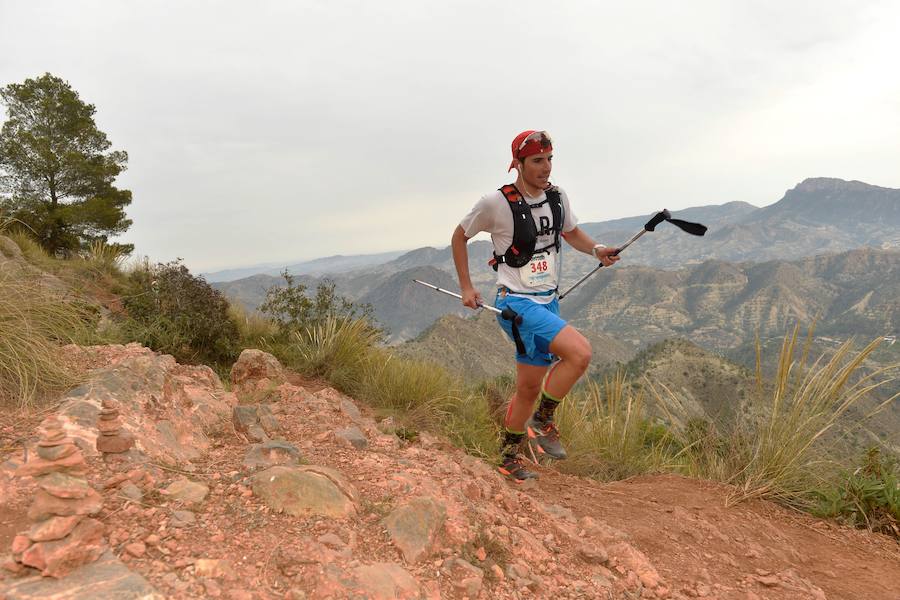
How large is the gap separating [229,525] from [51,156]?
18126 millimetres

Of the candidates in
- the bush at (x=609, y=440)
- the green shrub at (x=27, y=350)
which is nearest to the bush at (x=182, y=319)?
the green shrub at (x=27, y=350)

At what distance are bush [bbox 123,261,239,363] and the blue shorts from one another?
13.9ft

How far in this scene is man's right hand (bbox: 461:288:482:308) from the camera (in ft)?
11.8

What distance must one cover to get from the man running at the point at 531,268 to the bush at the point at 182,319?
3.98m

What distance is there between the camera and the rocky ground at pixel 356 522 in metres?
1.73

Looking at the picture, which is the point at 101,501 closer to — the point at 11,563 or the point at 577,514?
the point at 11,563

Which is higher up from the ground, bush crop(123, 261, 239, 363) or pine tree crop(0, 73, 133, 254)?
pine tree crop(0, 73, 133, 254)

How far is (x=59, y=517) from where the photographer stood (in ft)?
5.02

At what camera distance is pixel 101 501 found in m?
1.76

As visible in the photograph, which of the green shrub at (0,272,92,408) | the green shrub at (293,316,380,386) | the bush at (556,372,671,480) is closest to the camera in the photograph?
the green shrub at (0,272,92,408)

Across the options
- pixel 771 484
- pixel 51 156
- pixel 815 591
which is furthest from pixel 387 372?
pixel 51 156

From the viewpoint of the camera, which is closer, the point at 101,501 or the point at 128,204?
the point at 101,501

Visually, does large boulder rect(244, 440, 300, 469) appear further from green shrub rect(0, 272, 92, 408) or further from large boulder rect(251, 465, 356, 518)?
green shrub rect(0, 272, 92, 408)

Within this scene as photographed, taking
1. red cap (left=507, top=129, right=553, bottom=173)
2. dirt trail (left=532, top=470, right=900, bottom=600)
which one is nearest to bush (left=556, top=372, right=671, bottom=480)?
dirt trail (left=532, top=470, right=900, bottom=600)
